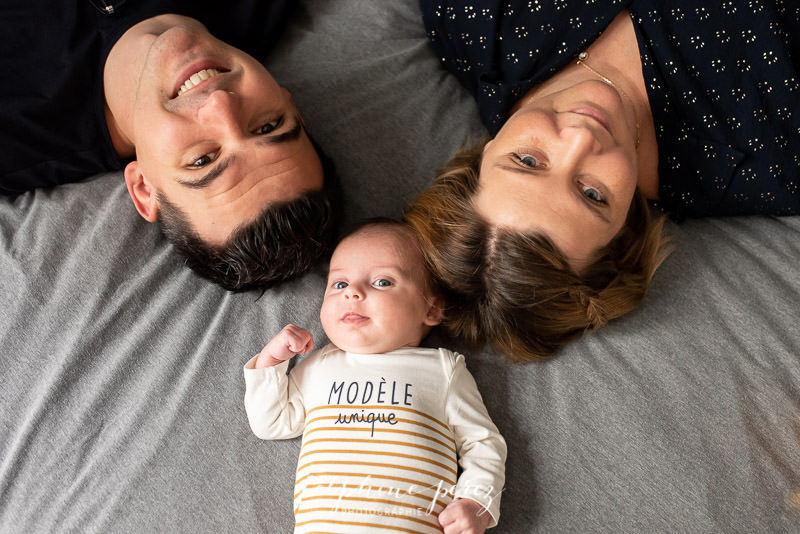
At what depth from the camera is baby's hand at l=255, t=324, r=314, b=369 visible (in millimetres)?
1429

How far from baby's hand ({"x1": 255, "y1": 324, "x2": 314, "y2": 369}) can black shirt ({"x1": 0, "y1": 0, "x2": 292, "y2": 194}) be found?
2.76ft

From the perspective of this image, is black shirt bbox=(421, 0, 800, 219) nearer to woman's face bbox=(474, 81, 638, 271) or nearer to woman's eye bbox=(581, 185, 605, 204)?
woman's face bbox=(474, 81, 638, 271)

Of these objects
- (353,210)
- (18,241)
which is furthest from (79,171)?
(353,210)

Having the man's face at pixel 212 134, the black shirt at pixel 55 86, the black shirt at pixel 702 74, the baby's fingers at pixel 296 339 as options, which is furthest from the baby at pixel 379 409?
the black shirt at pixel 55 86

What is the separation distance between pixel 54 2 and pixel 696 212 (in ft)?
6.84

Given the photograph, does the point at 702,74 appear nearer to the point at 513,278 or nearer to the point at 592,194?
the point at 592,194

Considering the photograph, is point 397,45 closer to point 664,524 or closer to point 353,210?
point 353,210

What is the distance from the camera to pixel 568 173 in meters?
1.39

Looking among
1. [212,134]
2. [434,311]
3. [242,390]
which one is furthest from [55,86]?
[434,311]

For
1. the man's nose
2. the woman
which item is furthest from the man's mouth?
→ the woman

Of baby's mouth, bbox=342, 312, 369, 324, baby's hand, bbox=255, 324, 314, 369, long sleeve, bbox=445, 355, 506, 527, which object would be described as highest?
baby's mouth, bbox=342, 312, 369, 324

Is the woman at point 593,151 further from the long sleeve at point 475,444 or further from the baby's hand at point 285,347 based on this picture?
the baby's hand at point 285,347

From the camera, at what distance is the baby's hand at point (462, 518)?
128 centimetres

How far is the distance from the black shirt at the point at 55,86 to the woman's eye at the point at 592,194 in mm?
1315
